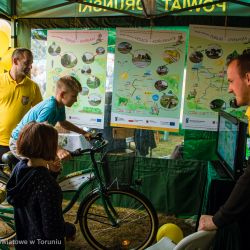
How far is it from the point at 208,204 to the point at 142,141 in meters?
1.37

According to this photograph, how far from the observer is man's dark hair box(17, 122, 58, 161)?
187 centimetres

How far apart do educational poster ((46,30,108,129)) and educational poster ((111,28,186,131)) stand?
21 cm

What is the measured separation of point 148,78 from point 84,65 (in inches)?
33.1

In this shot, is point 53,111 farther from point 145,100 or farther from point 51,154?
point 145,100

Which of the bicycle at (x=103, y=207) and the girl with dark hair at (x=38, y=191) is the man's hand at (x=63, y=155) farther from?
the girl with dark hair at (x=38, y=191)

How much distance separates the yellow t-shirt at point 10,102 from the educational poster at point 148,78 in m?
1.08

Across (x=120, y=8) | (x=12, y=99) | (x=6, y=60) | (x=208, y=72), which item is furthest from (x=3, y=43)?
(x=208, y=72)

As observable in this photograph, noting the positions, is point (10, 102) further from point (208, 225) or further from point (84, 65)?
point (208, 225)

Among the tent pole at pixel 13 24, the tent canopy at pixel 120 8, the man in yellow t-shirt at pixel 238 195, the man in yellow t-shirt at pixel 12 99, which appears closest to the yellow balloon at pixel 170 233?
→ the man in yellow t-shirt at pixel 238 195

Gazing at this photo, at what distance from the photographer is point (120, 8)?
3.88 meters

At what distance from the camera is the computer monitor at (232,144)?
101 inches

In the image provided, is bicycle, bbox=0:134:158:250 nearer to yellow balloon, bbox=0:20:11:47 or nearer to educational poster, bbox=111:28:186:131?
educational poster, bbox=111:28:186:131

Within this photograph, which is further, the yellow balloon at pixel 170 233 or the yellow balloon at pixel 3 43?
the yellow balloon at pixel 3 43

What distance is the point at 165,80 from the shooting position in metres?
3.92
